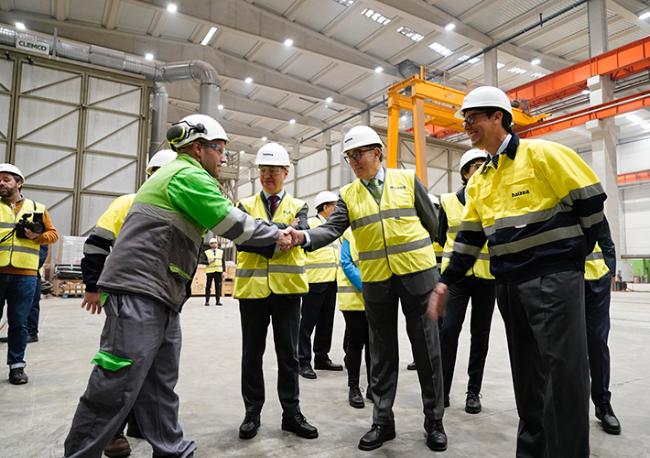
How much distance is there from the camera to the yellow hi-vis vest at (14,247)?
13.5ft

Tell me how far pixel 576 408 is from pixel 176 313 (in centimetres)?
200

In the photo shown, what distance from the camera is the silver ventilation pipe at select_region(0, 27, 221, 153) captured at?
15617 mm

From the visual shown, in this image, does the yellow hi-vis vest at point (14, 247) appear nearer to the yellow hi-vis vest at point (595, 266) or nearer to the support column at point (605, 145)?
the yellow hi-vis vest at point (595, 266)

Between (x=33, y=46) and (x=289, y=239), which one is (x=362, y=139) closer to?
(x=289, y=239)

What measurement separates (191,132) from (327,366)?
134 inches

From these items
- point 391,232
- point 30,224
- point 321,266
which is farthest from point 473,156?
point 30,224

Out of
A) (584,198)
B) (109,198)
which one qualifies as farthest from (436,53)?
(584,198)

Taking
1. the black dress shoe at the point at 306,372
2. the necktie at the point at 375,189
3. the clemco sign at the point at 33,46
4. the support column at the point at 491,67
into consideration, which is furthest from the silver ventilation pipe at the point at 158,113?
the necktie at the point at 375,189

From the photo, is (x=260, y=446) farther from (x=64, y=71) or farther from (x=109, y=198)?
(x=64, y=71)

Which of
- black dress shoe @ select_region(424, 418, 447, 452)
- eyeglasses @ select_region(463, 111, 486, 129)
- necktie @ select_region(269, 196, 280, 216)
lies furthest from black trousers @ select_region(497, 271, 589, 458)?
necktie @ select_region(269, 196, 280, 216)

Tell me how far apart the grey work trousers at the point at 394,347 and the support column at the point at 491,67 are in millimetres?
17533

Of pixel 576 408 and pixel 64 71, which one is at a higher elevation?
pixel 64 71

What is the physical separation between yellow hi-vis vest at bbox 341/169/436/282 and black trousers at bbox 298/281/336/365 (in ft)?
6.64

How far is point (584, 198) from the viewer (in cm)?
191
